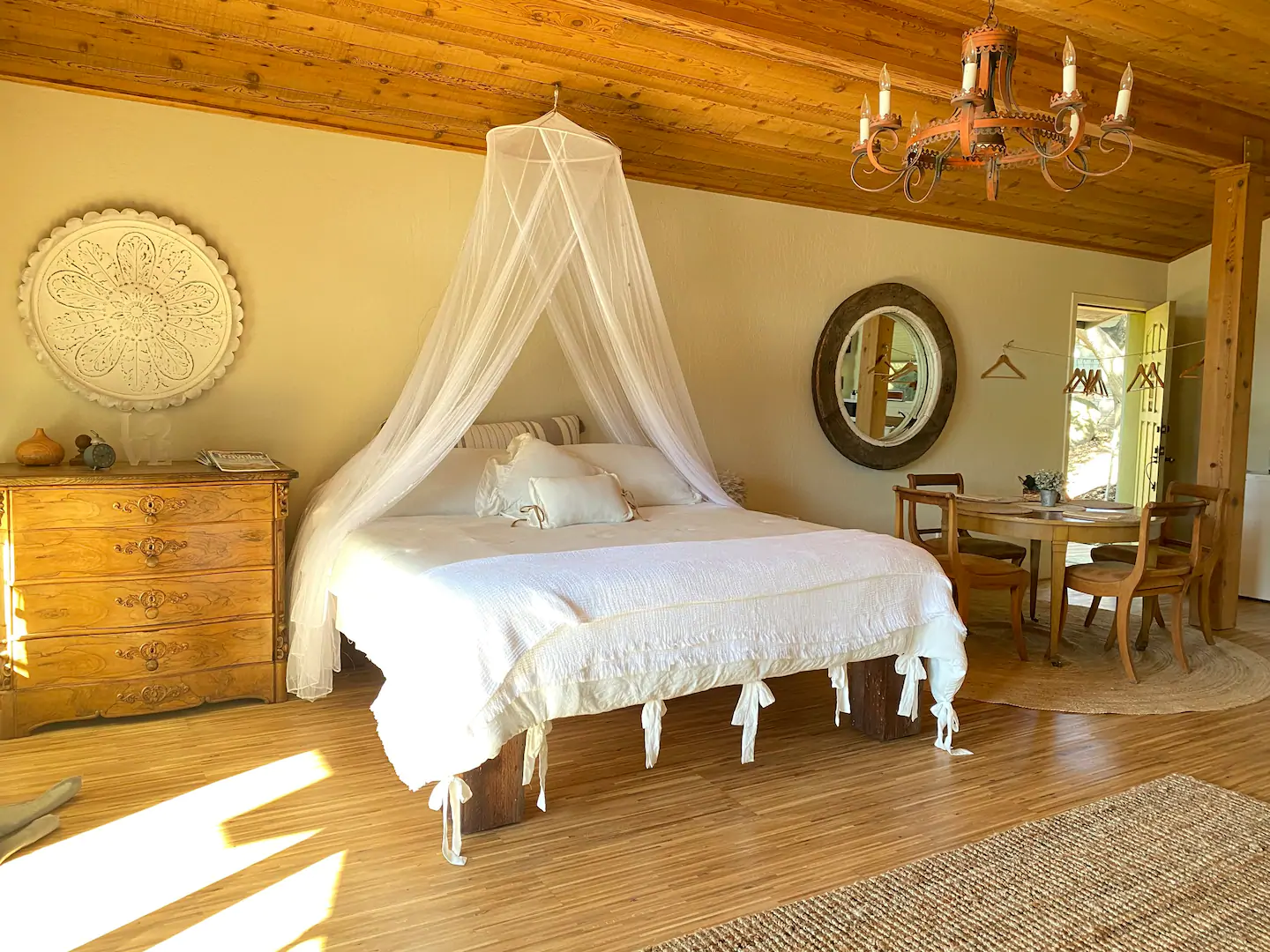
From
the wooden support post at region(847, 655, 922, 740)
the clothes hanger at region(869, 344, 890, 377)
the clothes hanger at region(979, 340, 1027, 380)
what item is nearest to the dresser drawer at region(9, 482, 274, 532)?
the wooden support post at region(847, 655, 922, 740)

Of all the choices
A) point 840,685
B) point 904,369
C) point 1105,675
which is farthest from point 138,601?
point 904,369

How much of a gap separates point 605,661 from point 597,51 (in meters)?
2.52

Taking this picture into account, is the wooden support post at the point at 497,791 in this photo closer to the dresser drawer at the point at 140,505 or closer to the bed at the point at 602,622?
the bed at the point at 602,622

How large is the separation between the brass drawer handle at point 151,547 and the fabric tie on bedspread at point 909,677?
2.60 metres

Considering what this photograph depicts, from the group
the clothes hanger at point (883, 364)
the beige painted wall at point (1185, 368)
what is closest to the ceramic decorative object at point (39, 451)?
the clothes hanger at point (883, 364)

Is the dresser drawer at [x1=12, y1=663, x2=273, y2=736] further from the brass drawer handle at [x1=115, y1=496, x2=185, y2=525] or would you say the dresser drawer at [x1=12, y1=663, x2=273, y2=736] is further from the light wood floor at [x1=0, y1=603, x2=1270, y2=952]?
the brass drawer handle at [x1=115, y1=496, x2=185, y2=525]

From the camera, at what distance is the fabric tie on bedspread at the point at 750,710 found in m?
2.89

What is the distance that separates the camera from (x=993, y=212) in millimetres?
5922

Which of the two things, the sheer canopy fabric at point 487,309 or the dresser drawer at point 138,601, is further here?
the sheer canopy fabric at point 487,309

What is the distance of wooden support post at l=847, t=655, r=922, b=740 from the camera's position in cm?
326

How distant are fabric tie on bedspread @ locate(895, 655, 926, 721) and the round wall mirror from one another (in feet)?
8.45

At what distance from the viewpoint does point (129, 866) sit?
2.32 meters

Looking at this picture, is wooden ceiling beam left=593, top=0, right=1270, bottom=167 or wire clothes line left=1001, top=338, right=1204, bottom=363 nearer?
wooden ceiling beam left=593, top=0, right=1270, bottom=167

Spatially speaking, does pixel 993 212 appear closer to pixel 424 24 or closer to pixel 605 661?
pixel 424 24
